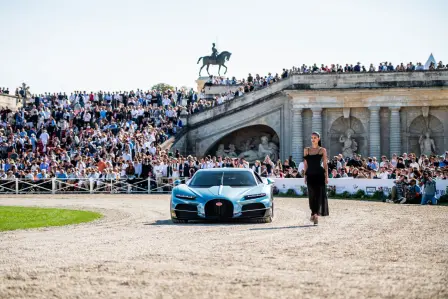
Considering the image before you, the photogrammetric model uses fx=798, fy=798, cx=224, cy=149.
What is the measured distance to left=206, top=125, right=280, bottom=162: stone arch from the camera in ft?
178

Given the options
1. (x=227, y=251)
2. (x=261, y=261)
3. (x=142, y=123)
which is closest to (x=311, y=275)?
(x=261, y=261)

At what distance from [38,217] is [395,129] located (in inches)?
1204

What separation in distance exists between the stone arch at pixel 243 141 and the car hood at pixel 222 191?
3243 centimetres

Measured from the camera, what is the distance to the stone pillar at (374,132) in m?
48.7

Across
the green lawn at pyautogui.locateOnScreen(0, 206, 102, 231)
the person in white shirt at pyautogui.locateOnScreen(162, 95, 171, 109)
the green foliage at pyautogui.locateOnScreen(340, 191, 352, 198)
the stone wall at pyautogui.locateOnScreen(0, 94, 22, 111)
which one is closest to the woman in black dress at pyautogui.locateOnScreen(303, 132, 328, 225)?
the green lawn at pyautogui.locateOnScreen(0, 206, 102, 231)

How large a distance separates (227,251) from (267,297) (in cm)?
436

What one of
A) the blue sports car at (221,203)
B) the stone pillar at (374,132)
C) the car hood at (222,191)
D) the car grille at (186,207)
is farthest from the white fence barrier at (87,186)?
the car grille at (186,207)

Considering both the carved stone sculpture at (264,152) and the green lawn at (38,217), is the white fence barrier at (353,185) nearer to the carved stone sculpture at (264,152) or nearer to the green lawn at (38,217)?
the carved stone sculpture at (264,152)

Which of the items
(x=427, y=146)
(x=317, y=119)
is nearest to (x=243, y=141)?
(x=317, y=119)

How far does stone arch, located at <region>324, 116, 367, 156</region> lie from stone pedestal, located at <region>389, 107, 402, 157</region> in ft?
6.30

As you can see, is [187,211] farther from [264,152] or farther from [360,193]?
[264,152]

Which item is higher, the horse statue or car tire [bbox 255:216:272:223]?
the horse statue

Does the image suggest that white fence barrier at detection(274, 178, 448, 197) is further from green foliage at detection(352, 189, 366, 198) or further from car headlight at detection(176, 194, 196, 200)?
car headlight at detection(176, 194, 196, 200)

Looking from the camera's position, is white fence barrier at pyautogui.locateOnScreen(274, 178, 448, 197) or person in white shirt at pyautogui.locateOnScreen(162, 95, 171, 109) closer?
white fence barrier at pyautogui.locateOnScreen(274, 178, 448, 197)
